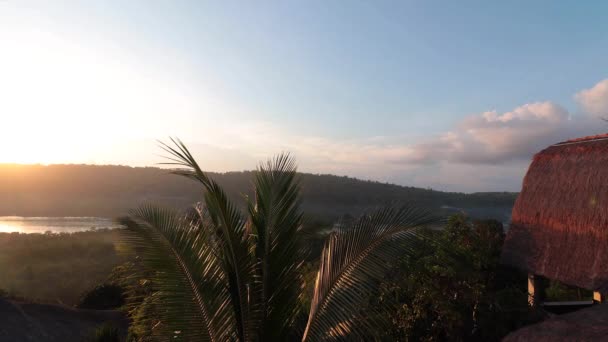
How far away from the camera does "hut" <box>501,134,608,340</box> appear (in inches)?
362

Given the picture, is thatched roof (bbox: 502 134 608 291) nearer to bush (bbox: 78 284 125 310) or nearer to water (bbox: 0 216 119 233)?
bush (bbox: 78 284 125 310)

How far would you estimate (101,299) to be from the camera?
20156 mm

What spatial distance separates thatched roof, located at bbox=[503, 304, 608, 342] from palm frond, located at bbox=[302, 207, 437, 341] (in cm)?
181

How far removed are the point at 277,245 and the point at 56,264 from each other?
33.2 m

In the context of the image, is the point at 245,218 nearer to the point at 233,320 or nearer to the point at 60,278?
the point at 233,320

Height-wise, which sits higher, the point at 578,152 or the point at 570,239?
the point at 578,152

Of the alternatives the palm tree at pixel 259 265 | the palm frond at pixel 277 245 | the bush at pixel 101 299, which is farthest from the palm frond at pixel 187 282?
the bush at pixel 101 299

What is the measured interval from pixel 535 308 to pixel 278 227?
5785 mm

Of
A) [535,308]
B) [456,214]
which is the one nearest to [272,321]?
[456,214]

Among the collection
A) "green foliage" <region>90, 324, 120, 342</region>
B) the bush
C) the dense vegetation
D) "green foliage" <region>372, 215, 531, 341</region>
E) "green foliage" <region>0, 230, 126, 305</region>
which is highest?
the dense vegetation

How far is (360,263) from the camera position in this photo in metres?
5.01

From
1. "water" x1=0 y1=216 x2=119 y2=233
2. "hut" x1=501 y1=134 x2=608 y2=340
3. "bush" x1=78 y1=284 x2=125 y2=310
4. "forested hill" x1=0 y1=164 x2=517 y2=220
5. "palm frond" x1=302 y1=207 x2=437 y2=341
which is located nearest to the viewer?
"palm frond" x1=302 y1=207 x2=437 y2=341

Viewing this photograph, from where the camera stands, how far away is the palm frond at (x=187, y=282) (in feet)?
18.1

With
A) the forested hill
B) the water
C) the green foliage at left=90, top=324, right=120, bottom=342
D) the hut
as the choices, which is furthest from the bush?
the water
